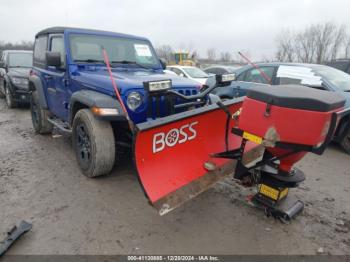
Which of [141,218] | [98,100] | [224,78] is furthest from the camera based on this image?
[224,78]

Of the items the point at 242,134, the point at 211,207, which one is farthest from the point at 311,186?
the point at 242,134

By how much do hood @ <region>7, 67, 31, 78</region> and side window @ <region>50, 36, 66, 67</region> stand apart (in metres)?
4.01

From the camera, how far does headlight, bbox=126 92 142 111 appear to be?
3363 mm

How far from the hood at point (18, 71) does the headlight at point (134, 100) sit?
6.20 meters

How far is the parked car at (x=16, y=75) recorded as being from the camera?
26.8ft

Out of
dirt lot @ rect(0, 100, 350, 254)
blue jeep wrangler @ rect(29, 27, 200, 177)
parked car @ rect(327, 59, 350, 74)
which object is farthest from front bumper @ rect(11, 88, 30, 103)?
parked car @ rect(327, 59, 350, 74)

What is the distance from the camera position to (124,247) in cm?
255

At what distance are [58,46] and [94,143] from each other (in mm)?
2088

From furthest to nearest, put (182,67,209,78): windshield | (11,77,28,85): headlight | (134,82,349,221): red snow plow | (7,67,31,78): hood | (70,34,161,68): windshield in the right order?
(182,67,209,78): windshield
(7,67,31,78): hood
(11,77,28,85): headlight
(70,34,161,68): windshield
(134,82,349,221): red snow plow

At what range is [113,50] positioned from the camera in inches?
176

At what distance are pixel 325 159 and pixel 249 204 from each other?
7.95 ft

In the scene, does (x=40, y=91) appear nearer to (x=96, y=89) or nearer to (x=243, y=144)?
(x=96, y=89)

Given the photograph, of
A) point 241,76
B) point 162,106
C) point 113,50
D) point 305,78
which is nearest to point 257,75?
point 241,76

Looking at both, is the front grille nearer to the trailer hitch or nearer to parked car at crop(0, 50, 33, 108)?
the trailer hitch
